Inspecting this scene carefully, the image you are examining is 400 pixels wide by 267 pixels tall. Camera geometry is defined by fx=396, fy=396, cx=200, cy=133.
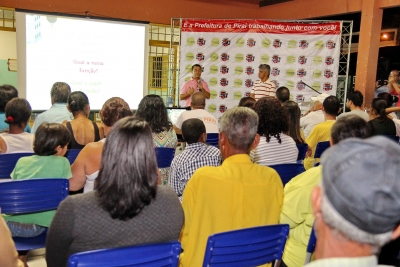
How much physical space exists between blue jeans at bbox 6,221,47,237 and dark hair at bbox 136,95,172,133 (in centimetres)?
145

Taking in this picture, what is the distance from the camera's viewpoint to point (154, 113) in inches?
148

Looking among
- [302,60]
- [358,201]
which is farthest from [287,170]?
[302,60]

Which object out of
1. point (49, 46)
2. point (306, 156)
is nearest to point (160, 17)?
point (49, 46)

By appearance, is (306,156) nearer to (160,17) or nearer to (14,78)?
(160,17)

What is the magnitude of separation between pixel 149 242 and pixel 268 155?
2022mm

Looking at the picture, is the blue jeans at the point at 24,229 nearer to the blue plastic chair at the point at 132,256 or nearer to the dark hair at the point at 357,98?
the blue plastic chair at the point at 132,256

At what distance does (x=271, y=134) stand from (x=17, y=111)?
2150mm

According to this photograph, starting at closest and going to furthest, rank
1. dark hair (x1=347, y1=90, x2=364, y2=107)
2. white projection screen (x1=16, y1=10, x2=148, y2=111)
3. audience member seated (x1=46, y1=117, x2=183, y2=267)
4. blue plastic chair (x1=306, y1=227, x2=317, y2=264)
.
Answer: audience member seated (x1=46, y1=117, x2=183, y2=267) < blue plastic chair (x1=306, y1=227, x2=317, y2=264) < dark hair (x1=347, y1=90, x2=364, y2=107) < white projection screen (x1=16, y1=10, x2=148, y2=111)

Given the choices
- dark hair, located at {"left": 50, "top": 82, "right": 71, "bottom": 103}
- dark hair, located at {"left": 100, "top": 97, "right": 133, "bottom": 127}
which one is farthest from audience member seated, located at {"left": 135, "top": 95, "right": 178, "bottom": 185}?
→ dark hair, located at {"left": 50, "top": 82, "right": 71, "bottom": 103}

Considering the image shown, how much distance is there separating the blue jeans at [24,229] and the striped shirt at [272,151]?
184cm

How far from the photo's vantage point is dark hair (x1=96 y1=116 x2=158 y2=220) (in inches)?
61.3

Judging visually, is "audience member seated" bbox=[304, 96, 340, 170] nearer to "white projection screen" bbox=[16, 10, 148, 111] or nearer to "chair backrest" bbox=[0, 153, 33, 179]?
"chair backrest" bbox=[0, 153, 33, 179]

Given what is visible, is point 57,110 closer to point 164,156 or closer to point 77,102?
point 77,102

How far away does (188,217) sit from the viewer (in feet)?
6.77
